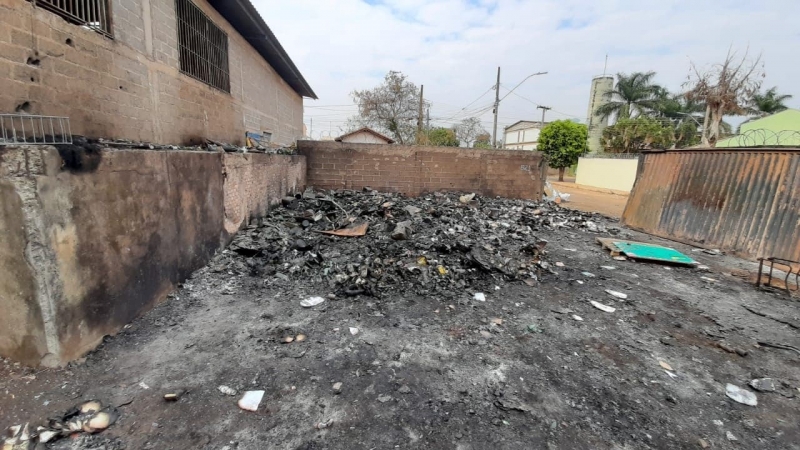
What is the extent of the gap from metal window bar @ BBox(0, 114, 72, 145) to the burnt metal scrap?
1828 mm

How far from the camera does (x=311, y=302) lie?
3.44 m

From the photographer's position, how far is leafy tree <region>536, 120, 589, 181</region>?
76.5ft

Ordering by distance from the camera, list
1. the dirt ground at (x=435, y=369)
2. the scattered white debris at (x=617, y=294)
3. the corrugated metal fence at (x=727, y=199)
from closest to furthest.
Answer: the dirt ground at (x=435, y=369) < the scattered white debris at (x=617, y=294) < the corrugated metal fence at (x=727, y=199)

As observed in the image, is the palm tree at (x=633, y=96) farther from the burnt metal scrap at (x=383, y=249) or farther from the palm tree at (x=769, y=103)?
the burnt metal scrap at (x=383, y=249)

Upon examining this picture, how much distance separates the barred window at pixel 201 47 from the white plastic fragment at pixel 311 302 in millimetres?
4234

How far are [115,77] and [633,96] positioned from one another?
104 feet

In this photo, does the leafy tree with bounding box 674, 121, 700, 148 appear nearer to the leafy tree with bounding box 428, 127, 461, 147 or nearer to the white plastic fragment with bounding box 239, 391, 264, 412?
the leafy tree with bounding box 428, 127, 461, 147

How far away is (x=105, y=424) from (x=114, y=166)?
1788 millimetres

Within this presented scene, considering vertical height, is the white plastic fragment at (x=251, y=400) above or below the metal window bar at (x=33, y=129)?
below

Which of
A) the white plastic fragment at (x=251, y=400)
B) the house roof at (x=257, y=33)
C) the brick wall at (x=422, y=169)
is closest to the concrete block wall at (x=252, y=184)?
the brick wall at (x=422, y=169)

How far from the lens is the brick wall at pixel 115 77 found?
2.66m

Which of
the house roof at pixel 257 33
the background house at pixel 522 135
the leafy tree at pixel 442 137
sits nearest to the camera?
the house roof at pixel 257 33

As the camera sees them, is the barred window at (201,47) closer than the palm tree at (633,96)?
Yes

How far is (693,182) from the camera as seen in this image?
6215 millimetres
